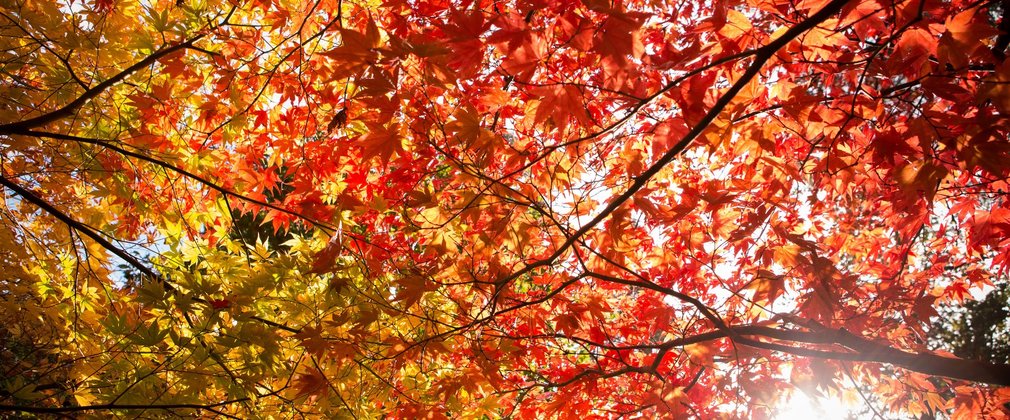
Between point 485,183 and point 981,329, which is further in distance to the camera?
point 981,329

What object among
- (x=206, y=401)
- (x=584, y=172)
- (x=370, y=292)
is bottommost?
(x=206, y=401)

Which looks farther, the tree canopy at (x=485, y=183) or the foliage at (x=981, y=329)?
the foliage at (x=981, y=329)

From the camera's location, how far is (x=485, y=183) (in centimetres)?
231

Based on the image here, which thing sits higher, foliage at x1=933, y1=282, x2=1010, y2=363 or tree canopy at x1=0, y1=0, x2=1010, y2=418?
foliage at x1=933, y1=282, x2=1010, y2=363

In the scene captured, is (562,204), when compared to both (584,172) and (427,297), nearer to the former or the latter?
(584,172)

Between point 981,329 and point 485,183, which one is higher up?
point 981,329

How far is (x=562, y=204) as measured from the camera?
2.96 m

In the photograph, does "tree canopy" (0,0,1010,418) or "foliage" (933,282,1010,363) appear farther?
"foliage" (933,282,1010,363)

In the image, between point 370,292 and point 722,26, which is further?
point 370,292

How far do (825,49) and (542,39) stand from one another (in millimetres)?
1250

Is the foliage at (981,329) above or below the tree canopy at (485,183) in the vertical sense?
above

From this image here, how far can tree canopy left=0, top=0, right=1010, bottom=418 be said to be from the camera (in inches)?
74.3

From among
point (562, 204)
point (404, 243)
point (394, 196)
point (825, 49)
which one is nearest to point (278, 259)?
point (394, 196)

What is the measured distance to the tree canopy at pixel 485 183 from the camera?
1.89 m
